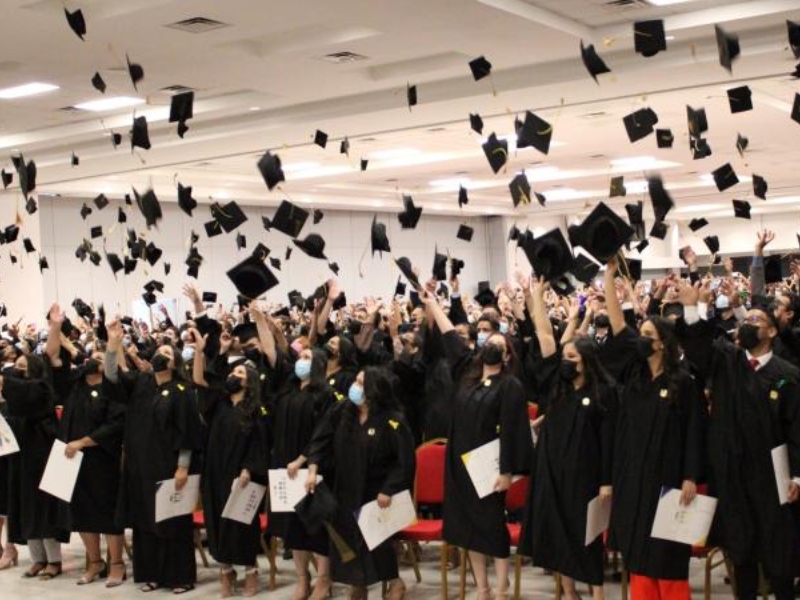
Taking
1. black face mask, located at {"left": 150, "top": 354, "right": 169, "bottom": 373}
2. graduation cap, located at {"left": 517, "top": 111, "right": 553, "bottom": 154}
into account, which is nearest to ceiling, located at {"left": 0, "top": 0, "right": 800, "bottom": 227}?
graduation cap, located at {"left": 517, "top": 111, "right": 553, "bottom": 154}

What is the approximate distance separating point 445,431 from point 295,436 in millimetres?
1276

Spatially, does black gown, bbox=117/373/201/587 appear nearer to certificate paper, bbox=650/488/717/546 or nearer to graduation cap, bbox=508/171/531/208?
graduation cap, bbox=508/171/531/208

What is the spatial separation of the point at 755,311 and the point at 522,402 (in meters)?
1.44

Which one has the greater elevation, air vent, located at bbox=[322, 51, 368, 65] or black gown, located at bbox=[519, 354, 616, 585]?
air vent, located at bbox=[322, 51, 368, 65]

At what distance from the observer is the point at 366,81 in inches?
489

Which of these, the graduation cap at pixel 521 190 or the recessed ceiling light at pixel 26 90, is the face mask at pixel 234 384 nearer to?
the graduation cap at pixel 521 190

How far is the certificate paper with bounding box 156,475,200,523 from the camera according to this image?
797cm

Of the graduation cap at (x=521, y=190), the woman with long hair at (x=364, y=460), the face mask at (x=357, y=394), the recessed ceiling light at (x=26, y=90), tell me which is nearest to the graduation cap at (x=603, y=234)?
the graduation cap at (x=521, y=190)

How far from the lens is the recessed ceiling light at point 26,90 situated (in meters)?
11.9

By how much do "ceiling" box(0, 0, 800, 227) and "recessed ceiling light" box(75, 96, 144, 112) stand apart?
17cm

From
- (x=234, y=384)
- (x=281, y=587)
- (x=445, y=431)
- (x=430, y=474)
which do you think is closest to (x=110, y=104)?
(x=234, y=384)

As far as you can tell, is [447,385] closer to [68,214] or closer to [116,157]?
[116,157]

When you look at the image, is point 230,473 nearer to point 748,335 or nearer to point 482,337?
point 482,337

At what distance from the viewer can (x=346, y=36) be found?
411 inches
